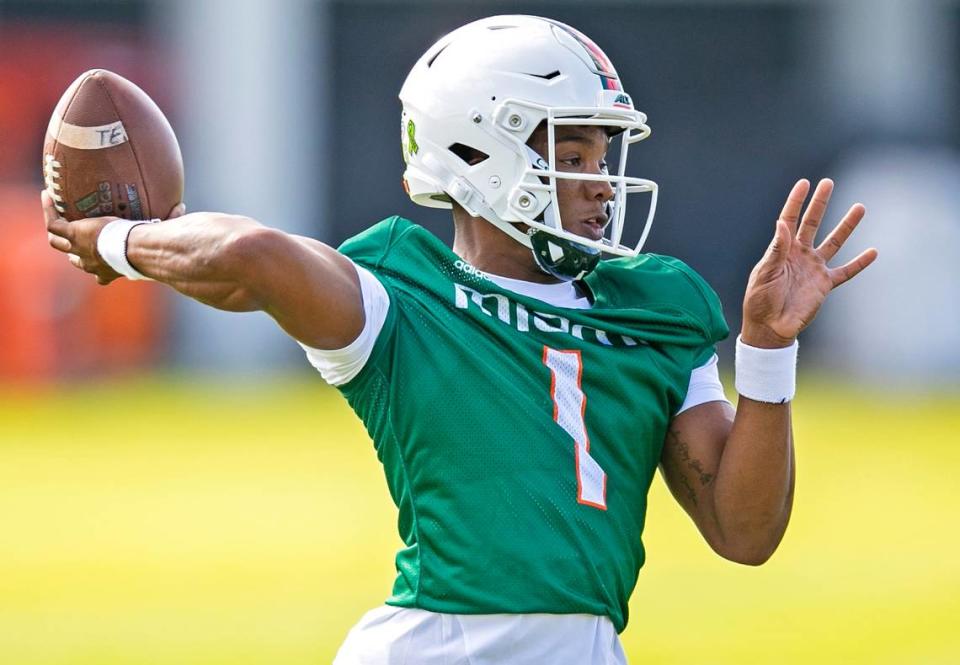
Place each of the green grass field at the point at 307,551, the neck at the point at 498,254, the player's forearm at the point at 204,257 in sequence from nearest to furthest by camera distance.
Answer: the player's forearm at the point at 204,257 → the neck at the point at 498,254 → the green grass field at the point at 307,551

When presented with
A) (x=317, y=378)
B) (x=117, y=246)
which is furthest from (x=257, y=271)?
(x=317, y=378)

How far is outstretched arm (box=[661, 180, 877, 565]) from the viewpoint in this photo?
316cm

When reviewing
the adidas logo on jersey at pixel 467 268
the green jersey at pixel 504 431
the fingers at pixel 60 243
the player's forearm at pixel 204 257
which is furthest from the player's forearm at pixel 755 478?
the fingers at pixel 60 243

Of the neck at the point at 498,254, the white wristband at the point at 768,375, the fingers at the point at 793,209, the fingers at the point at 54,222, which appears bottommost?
the white wristband at the point at 768,375

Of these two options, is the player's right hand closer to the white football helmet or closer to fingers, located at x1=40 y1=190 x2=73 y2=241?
fingers, located at x1=40 y1=190 x2=73 y2=241

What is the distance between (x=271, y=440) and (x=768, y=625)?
18.1ft

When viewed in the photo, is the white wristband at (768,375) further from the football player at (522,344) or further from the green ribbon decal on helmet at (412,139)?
the green ribbon decal on helmet at (412,139)

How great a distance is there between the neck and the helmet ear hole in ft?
0.37

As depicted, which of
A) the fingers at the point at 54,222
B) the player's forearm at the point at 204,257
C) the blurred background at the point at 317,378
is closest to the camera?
the player's forearm at the point at 204,257

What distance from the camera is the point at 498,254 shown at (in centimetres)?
334

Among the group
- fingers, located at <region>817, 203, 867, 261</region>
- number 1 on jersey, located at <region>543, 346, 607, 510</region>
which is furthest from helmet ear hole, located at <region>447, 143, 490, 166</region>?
fingers, located at <region>817, 203, 867, 261</region>

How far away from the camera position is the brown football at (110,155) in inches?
129

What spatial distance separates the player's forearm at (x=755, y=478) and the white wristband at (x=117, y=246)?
3.73 feet

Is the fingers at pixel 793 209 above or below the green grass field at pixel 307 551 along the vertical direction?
above
